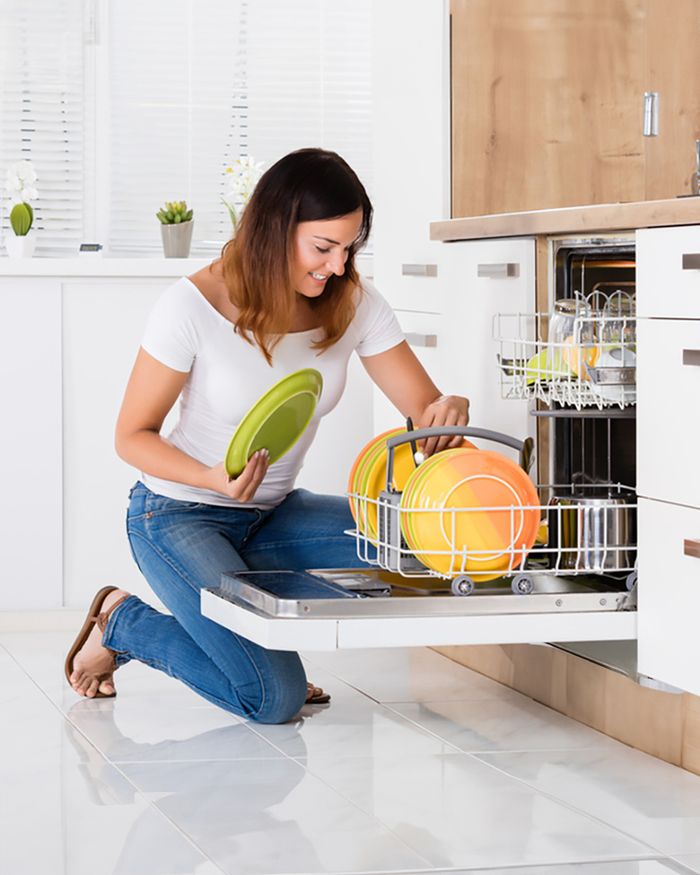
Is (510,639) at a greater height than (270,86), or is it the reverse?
(270,86)

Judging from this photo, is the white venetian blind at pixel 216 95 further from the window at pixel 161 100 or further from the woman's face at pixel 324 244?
the woman's face at pixel 324 244

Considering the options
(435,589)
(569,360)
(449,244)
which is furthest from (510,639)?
(449,244)

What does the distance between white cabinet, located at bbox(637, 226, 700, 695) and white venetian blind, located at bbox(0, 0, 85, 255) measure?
90.0 inches

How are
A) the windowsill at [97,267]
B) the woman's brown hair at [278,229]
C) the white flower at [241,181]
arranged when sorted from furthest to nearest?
the white flower at [241,181] < the windowsill at [97,267] < the woman's brown hair at [278,229]

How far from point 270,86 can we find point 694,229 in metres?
2.37

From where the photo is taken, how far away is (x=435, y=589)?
7.22ft

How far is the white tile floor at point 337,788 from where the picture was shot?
6.18ft

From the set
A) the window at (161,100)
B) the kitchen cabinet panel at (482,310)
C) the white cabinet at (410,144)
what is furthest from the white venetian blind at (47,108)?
the kitchen cabinet panel at (482,310)

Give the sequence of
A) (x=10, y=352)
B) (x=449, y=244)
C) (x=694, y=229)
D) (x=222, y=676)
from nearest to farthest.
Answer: (x=694, y=229)
(x=222, y=676)
(x=449, y=244)
(x=10, y=352)

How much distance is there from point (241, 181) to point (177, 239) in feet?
0.80

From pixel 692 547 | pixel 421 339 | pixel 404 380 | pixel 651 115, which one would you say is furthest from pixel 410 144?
pixel 692 547

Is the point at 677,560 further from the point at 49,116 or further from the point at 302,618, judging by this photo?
the point at 49,116

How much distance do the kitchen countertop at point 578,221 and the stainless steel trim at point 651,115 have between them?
396 millimetres

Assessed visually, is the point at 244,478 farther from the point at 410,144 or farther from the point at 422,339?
the point at 410,144
